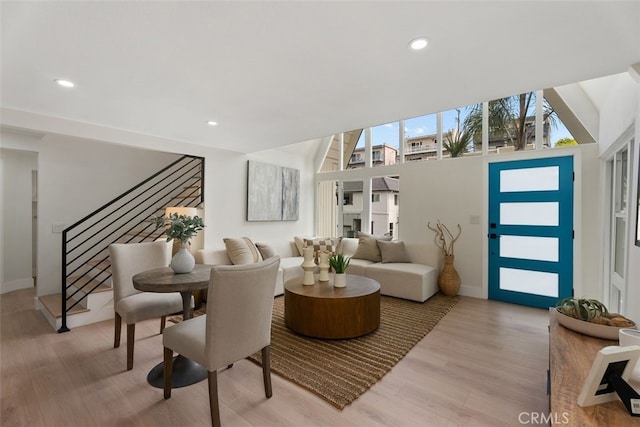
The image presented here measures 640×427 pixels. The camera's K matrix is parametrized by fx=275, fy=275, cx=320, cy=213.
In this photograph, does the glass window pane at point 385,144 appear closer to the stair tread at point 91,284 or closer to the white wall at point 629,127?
the white wall at point 629,127

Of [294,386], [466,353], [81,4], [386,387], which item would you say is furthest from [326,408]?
[81,4]

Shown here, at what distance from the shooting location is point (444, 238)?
14.6 feet

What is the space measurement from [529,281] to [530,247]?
0.47 meters

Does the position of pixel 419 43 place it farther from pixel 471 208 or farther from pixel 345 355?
pixel 471 208

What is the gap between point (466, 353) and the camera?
246cm

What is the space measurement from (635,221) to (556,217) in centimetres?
213

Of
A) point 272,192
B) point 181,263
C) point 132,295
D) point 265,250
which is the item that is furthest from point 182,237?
point 272,192

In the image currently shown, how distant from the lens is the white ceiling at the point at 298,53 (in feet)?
4.66

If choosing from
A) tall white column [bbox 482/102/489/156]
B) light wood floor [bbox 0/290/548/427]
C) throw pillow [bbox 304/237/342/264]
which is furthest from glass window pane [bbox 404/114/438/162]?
light wood floor [bbox 0/290/548/427]

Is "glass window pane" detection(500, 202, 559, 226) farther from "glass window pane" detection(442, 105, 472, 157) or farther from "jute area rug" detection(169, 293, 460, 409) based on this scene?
"jute area rug" detection(169, 293, 460, 409)

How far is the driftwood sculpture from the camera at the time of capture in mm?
4324

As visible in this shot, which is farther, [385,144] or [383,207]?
[383,207]

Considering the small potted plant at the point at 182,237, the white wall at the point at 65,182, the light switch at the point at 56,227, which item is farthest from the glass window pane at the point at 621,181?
the light switch at the point at 56,227

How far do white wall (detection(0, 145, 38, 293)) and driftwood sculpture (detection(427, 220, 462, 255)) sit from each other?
6343 mm
